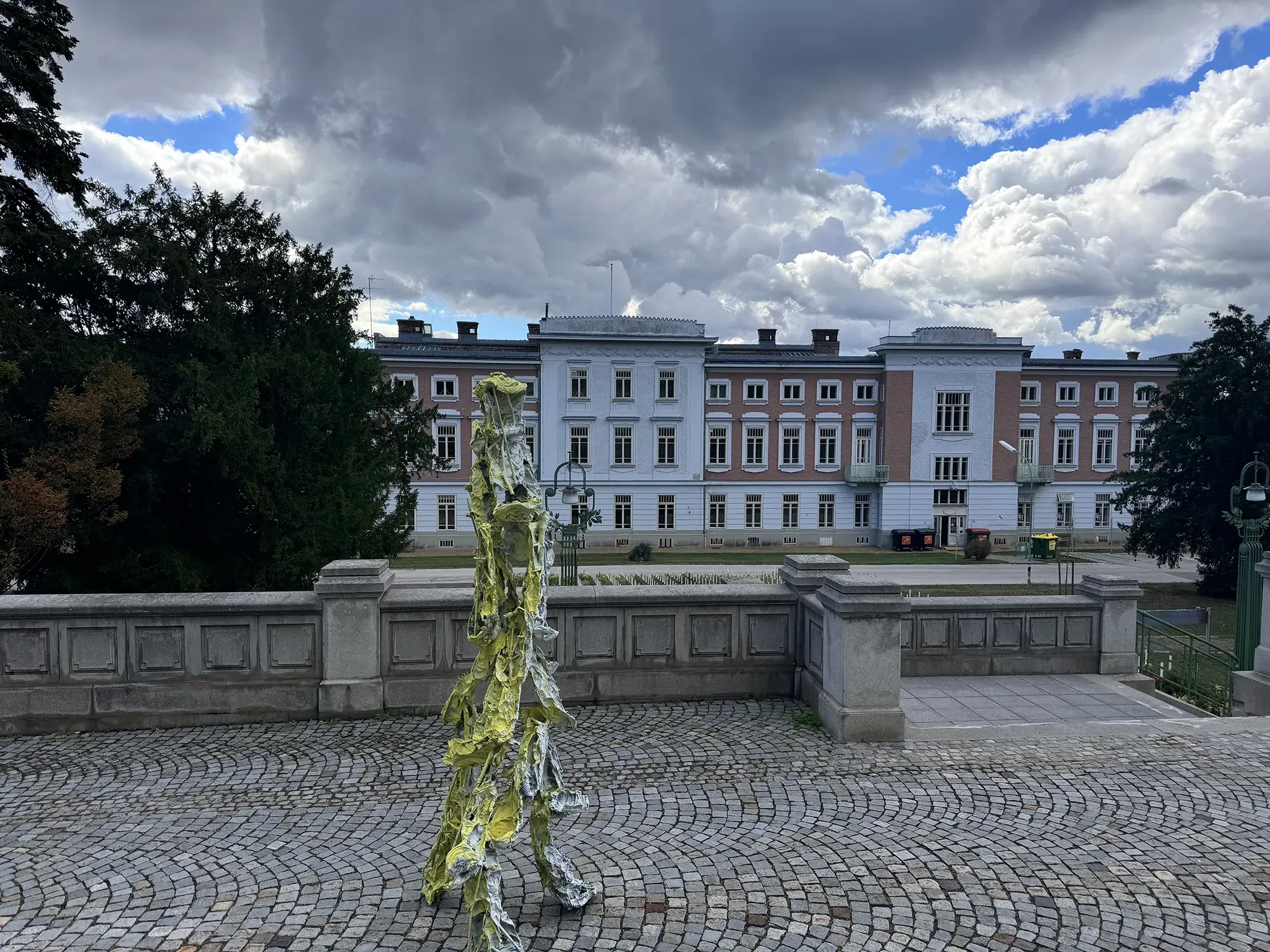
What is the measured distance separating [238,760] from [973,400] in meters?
43.5

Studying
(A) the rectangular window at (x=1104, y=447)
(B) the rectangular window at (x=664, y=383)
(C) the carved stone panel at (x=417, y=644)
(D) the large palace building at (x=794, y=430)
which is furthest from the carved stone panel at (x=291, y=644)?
(A) the rectangular window at (x=1104, y=447)

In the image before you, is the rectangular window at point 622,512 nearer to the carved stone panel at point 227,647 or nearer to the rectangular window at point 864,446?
the rectangular window at point 864,446

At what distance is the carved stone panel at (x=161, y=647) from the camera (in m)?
8.26

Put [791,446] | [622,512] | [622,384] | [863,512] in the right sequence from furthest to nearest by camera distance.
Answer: [863,512] < [791,446] < [622,512] < [622,384]

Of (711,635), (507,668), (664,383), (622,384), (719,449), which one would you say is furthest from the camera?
(719,449)

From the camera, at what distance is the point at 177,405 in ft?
47.8

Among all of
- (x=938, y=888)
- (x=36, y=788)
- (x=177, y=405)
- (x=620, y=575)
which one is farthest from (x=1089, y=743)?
(x=620, y=575)

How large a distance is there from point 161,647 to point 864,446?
40.7 meters

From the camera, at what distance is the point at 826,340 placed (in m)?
48.8

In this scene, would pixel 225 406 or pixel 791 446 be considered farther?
pixel 791 446

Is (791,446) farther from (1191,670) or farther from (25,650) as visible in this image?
(25,650)

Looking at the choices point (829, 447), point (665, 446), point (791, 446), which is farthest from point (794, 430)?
point (665, 446)

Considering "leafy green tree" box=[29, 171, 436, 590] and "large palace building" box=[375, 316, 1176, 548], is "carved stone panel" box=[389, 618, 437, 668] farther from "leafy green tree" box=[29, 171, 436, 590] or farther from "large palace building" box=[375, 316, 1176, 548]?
"large palace building" box=[375, 316, 1176, 548]

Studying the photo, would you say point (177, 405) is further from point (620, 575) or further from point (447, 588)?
point (620, 575)
